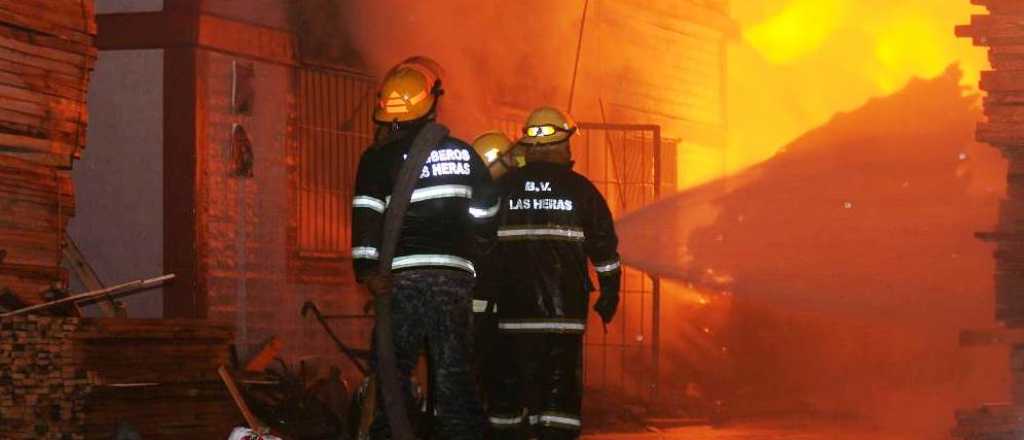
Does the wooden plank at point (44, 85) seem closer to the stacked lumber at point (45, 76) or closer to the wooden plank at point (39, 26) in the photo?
the stacked lumber at point (45, 76)

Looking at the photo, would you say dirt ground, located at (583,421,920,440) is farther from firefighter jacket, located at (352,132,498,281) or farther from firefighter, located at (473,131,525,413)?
firefighter jacket, located at (352,132,498,281)

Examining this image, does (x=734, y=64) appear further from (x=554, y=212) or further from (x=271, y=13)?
(x=554, y=212)

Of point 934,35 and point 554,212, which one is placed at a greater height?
point 934,35

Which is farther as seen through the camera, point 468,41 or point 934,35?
point 934,35

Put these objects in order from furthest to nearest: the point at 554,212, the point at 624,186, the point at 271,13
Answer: the point at 624,186
the point at 271,13
the point at 554,212

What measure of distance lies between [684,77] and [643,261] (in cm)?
646

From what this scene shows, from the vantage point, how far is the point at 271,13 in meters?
15.8

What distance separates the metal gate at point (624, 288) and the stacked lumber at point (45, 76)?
7.23 metres

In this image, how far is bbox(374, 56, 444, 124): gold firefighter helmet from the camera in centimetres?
946

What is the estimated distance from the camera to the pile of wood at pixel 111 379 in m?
10.9

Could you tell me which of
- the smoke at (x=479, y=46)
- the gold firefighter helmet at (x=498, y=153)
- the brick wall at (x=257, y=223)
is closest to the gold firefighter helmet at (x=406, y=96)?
the gold firefighter helmet at (x=498, y=153)

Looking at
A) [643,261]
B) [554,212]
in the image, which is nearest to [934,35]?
[643,261]

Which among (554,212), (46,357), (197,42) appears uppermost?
(197,42)

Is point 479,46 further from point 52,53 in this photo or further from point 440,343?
point 440,343
